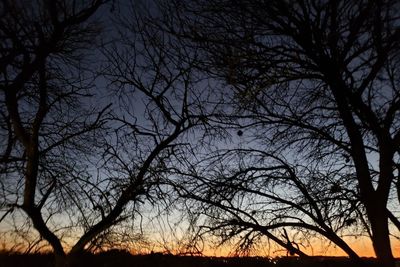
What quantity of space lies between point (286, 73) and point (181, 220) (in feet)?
Result: 8.55

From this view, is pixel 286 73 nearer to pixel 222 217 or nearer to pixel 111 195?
pixel 222 217

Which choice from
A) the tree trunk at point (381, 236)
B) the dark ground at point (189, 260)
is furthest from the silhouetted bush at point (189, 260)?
Answer: the tree trunk at point (381, 236)

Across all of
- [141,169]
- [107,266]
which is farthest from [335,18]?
[107,266]

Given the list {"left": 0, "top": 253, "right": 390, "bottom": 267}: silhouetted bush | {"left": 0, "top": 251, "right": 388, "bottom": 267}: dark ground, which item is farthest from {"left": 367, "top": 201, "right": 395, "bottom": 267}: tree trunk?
{"left": 0, "top": 251, "right": 388, "bottom": 267}: dark ground

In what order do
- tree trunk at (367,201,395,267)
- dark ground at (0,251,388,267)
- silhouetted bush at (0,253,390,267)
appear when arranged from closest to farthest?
tree trunk at (367,201,395,267) < silhouetted bush at (0,253,390,267) < dark ground at (0,251,388,267)

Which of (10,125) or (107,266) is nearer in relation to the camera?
(10,125)

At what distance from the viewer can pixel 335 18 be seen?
5.45m

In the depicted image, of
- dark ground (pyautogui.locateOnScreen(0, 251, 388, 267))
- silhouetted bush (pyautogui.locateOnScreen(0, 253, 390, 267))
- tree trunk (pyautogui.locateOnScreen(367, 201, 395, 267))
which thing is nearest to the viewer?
tree trunk (pyautogui.locateOnScreen(367, 201, 395, 267))

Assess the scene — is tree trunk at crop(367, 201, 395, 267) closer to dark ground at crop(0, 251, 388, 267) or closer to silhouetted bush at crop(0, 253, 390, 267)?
silhouetted bush at crop(0, 253, 390, 267)

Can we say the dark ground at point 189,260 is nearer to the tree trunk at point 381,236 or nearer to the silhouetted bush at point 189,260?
the silhouetted bush at point 189,260

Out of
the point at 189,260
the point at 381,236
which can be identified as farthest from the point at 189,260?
the point at 381,236

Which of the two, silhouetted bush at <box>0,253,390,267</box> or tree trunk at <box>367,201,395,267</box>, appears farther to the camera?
silhouetted bush at <box>0,253,390,267</box>

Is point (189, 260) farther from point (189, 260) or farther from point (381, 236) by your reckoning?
point (381, 236)

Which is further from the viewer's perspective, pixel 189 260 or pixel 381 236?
pixel 189 260
